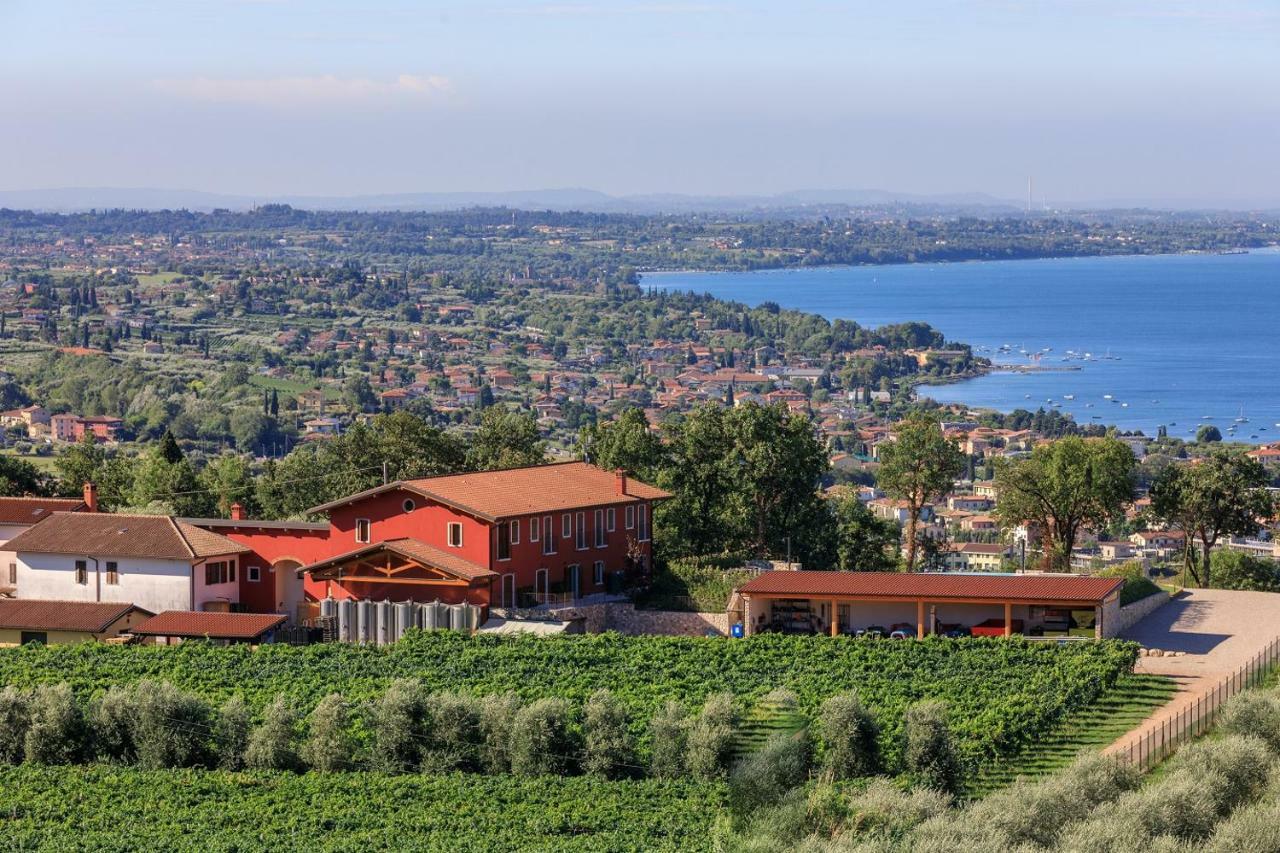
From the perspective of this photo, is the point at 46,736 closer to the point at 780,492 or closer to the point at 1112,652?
the point at 1112,652

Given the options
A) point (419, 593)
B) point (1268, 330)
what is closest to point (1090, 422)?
point (1268, 330)

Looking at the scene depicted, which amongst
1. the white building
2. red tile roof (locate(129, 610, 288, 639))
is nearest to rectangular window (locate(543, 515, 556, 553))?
red tile roof (locate(129, 610, 288, 639))

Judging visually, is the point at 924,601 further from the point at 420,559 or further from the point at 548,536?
the point at 420,559

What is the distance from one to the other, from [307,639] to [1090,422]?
345 feet

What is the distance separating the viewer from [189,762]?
78.9ft

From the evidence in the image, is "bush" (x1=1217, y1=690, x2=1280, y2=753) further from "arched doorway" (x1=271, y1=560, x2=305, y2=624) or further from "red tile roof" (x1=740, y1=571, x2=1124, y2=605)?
"arched doorway" (x1=271, y1=560, x2=305, y2=624)

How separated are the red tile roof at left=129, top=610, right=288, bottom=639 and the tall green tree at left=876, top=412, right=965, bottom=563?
42.2 ft

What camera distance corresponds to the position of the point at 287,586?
33094 millimetres

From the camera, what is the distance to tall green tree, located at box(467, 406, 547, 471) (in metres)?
42.8

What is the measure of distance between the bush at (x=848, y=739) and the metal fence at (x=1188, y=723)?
2742 mm

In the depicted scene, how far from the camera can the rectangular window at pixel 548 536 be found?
32.3 meters

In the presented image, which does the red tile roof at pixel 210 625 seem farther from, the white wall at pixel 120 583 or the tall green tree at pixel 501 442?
the tall green tree at pixel 501 442

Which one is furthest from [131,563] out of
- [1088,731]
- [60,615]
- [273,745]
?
[1088,731]

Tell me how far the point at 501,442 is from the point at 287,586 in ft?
36.0
